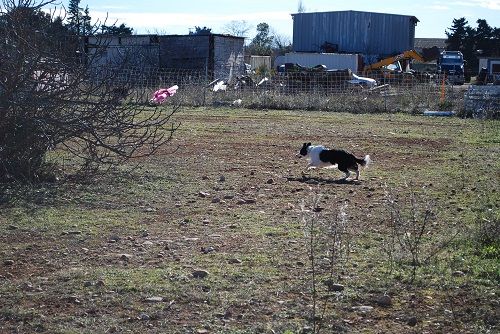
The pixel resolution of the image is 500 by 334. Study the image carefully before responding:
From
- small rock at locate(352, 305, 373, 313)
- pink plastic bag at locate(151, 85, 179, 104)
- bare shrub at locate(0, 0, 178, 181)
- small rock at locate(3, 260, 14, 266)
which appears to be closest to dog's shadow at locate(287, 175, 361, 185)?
bare shrub at locate(0, 0, 178, 181)

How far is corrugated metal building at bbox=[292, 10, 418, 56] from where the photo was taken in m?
69.0

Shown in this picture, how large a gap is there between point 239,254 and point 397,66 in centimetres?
5271

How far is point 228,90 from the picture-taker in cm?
3553

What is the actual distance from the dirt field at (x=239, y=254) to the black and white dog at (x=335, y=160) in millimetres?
248

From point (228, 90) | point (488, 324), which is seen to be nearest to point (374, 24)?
point (228, 90)

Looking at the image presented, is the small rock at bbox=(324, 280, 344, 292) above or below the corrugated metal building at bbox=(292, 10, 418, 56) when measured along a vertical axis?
below

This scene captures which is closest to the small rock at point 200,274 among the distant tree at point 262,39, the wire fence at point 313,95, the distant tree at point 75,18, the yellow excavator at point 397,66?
the distant tree at point 75,18

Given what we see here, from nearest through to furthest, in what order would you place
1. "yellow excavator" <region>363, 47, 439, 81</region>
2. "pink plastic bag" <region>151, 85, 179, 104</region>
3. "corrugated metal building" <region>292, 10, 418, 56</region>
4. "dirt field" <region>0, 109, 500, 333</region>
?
"dirt field" <region>0, 109, 500, 333</region> < "pink plastic bag" <region>151, 85, 179, 104</region> < "yellow excavator" <region>363, 47, 439, 81</region> < "corrugated metal building" <region>292, 10, 418, 56</region>

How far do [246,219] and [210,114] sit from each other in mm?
18251

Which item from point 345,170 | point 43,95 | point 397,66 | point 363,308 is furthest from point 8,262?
point 397,66

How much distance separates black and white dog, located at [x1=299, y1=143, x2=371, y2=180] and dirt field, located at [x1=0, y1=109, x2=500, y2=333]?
25 cm

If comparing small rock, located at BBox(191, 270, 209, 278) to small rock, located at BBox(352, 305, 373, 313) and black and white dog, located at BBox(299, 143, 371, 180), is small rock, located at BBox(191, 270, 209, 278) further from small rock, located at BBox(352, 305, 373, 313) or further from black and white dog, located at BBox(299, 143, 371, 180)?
black and white dog, located at BBox(299, 143, 371, 180)

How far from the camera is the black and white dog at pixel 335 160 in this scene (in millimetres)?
15211

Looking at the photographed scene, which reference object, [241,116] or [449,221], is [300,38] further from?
[449,221]
